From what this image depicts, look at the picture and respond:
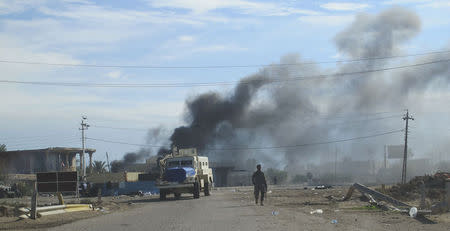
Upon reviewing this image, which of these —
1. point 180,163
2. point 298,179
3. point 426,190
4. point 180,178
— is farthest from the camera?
point 298,179

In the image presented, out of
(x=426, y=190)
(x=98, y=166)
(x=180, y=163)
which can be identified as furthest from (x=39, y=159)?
(x=426, y=190)

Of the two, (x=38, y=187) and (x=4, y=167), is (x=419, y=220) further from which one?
(x=4, y=167)

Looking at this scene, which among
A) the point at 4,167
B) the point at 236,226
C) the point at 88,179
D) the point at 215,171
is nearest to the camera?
the point at 236,226

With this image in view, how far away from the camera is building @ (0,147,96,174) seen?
86.6m

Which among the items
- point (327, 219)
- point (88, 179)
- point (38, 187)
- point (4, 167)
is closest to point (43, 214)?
point (38, 187)

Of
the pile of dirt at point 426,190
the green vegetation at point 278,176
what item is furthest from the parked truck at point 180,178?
the green vegetation at point 278,176

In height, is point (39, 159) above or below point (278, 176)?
above

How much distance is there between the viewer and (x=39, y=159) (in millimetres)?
90375

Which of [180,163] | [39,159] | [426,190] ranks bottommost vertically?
[39,159]

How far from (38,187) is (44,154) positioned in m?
70.0

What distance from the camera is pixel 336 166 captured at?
12056 cm

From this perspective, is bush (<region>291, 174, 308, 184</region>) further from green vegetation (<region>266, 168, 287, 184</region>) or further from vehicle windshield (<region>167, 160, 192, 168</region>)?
vehicle windshield (<region>167, 160, 192, 168</region>)

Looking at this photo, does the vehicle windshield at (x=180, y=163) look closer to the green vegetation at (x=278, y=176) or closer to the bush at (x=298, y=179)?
the green vegetation at (x=278, y=176)

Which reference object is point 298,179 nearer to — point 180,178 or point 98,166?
point 98,166
